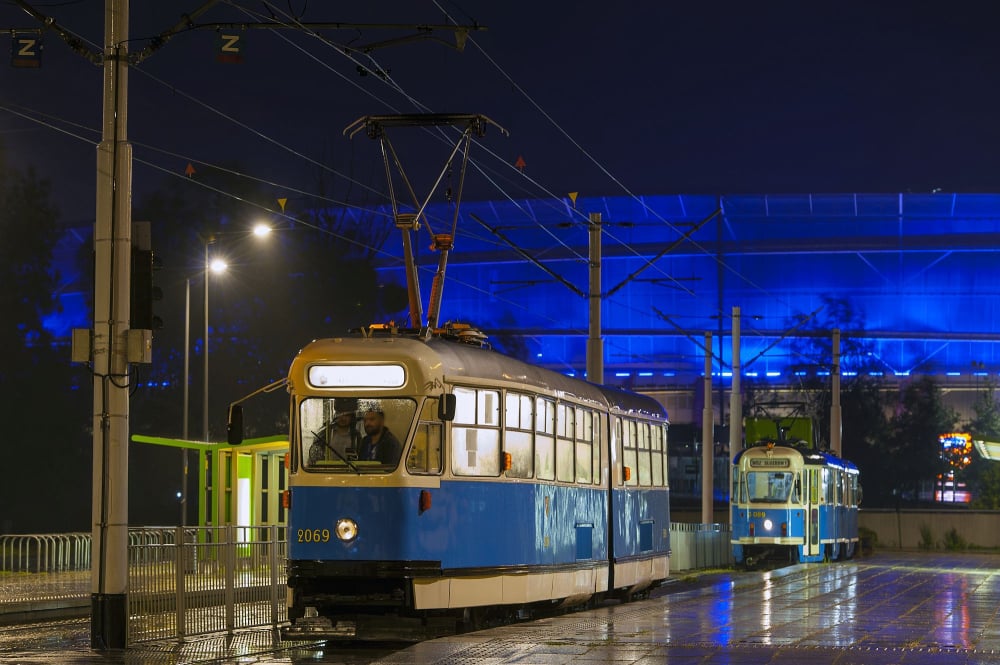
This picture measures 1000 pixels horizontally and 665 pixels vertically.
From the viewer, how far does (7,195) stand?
50.8 m

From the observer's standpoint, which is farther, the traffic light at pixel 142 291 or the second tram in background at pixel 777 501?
the second tram in background at pixel 777 501

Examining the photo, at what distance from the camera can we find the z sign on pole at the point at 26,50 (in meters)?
16.7

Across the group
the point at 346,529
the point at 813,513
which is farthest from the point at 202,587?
the point at 813,513

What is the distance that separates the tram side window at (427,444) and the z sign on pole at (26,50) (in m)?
5.21

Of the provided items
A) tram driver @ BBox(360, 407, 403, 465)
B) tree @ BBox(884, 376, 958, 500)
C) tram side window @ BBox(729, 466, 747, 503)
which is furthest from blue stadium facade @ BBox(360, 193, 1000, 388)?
tram driver @ BBox(360, 407, 403, 465)

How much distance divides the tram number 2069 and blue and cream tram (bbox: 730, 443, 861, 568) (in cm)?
2464

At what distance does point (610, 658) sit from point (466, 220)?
77.5m

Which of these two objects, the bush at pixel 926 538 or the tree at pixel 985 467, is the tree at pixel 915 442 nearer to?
the tree at pixel 985 467

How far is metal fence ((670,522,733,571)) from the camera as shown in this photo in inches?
1373

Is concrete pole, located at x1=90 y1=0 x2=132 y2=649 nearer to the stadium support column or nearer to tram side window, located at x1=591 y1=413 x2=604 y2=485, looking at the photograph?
tram side window, located at x1=591 y1=413 x2=604 y2=485

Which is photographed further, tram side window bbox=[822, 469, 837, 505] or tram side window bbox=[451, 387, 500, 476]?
tram side window bbox=[822, 469, 837, 505]

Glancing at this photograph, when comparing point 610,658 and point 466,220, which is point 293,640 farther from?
point 466,220

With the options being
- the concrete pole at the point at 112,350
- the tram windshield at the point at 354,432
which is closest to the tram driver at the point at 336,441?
the tram windshield at the point at 354,432

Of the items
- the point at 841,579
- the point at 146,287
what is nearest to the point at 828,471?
the point at 841,579
